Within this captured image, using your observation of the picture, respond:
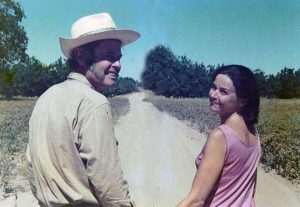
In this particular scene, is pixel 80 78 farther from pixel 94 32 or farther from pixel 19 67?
pixel 19 67

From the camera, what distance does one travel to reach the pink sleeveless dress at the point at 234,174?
2.86 ft

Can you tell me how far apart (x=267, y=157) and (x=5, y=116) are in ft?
5.07

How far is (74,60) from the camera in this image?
1.04m

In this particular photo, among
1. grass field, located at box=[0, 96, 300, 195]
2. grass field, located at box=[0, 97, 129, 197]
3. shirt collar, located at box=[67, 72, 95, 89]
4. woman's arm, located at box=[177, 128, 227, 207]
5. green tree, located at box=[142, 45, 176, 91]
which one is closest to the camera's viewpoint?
woman's arm, located at box=[177, 128, 227, 207]

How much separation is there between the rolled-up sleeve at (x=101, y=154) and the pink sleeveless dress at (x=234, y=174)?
0.17m

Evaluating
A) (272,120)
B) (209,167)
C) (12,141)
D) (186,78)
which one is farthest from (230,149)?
(12,141)

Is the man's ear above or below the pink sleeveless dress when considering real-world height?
above

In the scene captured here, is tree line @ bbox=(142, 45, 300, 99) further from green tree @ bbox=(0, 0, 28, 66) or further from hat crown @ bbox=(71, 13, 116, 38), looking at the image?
hat crown @ bbox=(71, 13, 116, 38)

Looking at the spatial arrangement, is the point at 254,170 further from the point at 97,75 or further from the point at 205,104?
the point at 205,104

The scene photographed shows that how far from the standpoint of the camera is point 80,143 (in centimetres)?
90

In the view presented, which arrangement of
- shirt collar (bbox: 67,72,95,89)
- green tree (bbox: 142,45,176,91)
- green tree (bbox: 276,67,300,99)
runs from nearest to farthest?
1. shirt collar (bbox: 67,72,95,89)
2. green tree (bbox: 142,45,176,91)
3. green tree (bbox: 276,67,300,99)

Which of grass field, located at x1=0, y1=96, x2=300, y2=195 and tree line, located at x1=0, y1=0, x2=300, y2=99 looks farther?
grass field, located at x1=0, y1=96, x2=300, y2=195

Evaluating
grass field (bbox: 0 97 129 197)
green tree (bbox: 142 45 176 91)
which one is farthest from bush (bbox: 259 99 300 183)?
grass field (bbox: 0 97 129 197)

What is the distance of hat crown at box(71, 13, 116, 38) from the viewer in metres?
1.02
